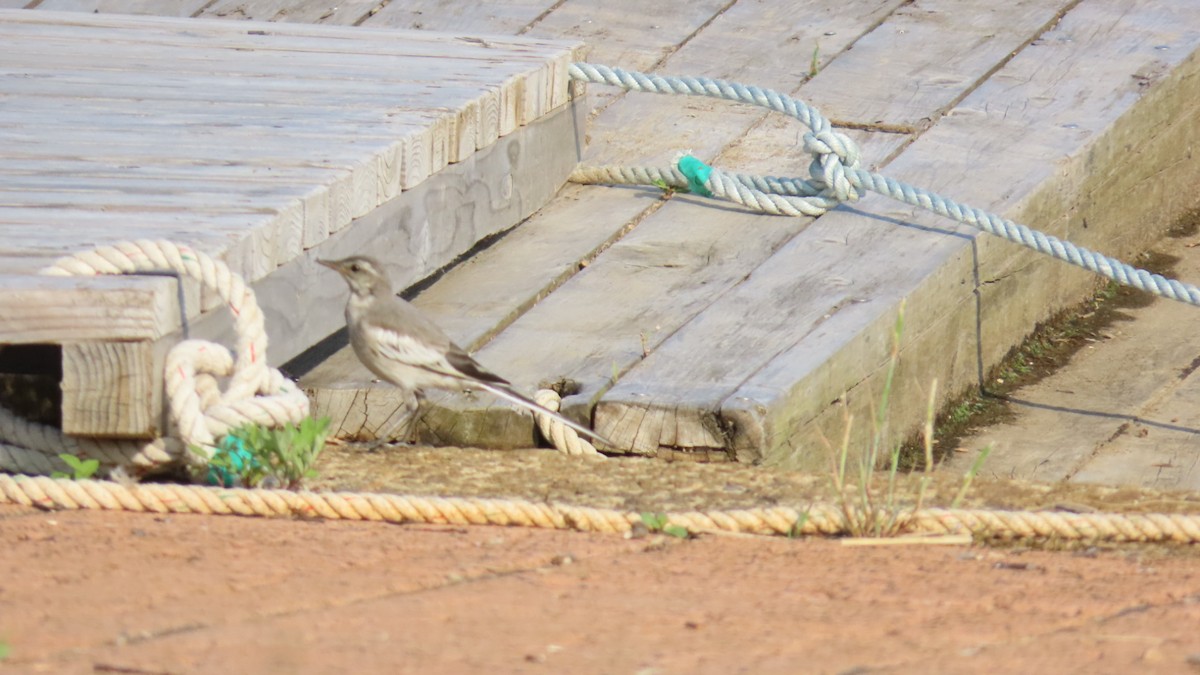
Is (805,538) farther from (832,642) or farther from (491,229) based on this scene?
(491,229)

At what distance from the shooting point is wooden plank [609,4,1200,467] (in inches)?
166

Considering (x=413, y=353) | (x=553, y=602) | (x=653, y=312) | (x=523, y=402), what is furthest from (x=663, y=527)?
(x=653, y=312)

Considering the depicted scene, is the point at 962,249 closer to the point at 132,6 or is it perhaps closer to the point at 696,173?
the point at 696,173

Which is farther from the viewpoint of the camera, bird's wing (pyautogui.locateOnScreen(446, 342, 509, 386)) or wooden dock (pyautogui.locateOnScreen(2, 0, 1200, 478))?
wooden dock (pyautogui.locateOnScreen(2, 0, 1200, 478))

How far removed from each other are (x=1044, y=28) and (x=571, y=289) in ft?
7.53

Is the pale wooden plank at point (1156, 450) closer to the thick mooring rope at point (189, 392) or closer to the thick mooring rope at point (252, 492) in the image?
the thick mooring rope at point (252, 492)

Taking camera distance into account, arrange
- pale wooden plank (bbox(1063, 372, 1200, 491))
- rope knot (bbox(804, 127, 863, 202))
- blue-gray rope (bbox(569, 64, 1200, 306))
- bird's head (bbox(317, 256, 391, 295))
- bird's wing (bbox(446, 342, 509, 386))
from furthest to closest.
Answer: rope knot (bbox(804, 127, 863, 202)), blue-gray rope (bbox(569, 64, 1200, 306)), pale wooden plank (bbox(1063, 372, 1200, 491)), bird's head (bbox(317, 256, 391, 295)), bird's wing (bbox(446, 342, 509, 386))

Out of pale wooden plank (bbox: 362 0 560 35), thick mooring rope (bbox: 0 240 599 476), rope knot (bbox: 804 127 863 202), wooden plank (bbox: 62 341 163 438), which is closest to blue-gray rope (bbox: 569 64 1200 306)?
rope knot (bbox: 804 127 863 202)

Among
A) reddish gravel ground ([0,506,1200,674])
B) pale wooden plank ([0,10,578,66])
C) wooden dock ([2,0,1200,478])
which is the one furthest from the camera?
pale wooden plank ([0,10,578,66])

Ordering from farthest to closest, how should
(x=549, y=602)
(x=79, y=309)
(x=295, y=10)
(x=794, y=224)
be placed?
1. (x=295, y=10)
2. (x=794, y=224)
3. (x=79, y=309)
4. (x=549, y=602)

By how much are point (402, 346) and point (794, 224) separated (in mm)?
1482

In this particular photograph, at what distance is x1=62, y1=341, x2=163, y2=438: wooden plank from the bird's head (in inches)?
28.1

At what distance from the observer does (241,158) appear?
14.4 feet

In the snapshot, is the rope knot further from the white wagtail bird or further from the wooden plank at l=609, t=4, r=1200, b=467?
the white wagtail bird
